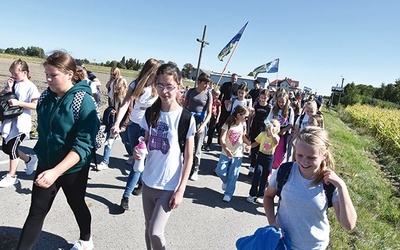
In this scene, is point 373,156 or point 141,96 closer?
point 141,96

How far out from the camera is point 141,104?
395cm

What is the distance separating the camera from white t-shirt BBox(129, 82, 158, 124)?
390cm

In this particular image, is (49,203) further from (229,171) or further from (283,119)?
(283,119)

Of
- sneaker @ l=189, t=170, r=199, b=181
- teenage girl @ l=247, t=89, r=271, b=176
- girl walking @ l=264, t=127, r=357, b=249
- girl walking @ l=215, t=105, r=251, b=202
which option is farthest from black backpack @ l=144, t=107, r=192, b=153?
teenage girl @ l=247, t=89, r=271, b=176

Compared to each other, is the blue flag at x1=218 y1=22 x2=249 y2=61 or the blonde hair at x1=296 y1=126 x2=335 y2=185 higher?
the blue flag at x1=218 y1=22 x2=249 y2=61

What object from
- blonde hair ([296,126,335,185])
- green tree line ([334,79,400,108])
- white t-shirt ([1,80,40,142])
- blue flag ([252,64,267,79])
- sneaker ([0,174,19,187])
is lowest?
sneaker ([0,174,19,187])

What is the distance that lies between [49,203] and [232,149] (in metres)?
2.87

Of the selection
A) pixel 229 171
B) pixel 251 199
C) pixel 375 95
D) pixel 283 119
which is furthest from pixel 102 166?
pixel 375 95

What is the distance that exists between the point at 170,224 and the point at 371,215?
3760 millimetres

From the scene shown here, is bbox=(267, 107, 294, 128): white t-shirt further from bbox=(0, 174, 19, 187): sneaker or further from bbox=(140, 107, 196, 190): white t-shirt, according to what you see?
bbox=(0, 174, 19, 187): sneaker

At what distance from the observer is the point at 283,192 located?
6.57 feet

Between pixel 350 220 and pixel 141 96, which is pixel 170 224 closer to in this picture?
pixel 141 96

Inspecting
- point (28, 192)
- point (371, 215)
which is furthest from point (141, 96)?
point (371, 215)

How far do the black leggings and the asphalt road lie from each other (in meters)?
0.54
